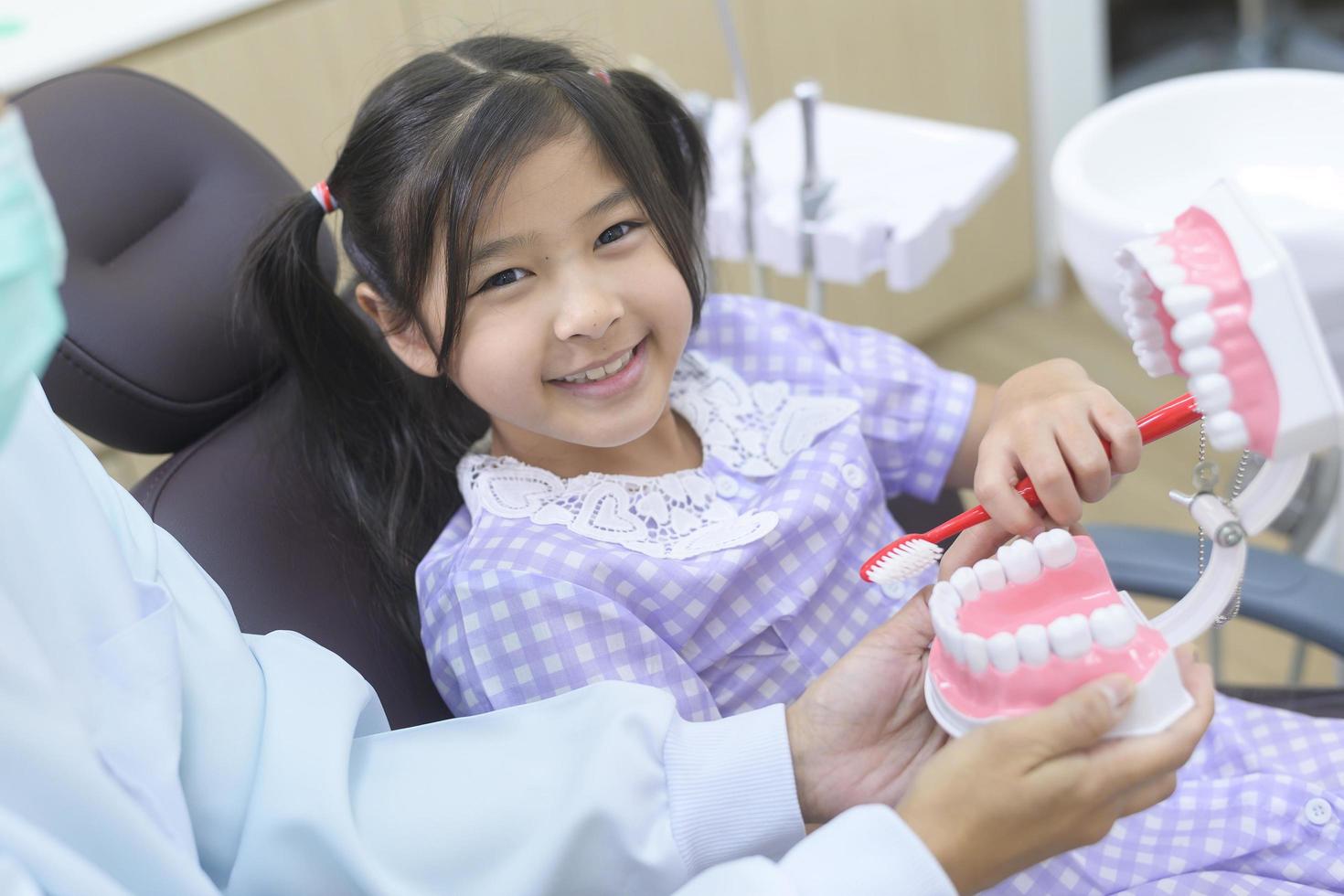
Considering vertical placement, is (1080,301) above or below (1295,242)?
below

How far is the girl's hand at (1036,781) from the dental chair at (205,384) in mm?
445

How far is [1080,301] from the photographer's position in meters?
2.72

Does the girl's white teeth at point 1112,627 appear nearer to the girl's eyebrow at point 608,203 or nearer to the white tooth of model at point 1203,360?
the white tooth of model at point 1203,360

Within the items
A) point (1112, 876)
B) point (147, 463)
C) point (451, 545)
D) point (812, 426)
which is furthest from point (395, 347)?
point (147, 463)

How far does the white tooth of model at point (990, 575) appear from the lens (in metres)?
0.76

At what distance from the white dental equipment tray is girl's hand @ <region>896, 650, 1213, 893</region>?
0.76m

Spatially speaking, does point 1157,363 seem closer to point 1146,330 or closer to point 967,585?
point 1146,330

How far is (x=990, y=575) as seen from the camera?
76 centimetres

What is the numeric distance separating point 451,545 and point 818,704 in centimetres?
33

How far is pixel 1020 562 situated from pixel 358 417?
582 millimetres

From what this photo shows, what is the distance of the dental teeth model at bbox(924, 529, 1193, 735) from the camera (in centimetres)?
69

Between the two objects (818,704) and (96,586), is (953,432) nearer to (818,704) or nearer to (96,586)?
(818,704)

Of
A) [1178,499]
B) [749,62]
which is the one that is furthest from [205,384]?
[749,62]

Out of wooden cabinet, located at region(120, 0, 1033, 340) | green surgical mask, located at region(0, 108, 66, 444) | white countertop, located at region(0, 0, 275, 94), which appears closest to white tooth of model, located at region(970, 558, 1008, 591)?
green surgical mask, located at region(0, 108, 66, 444)
